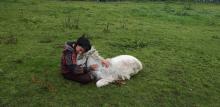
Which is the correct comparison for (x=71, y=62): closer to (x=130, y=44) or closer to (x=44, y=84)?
(x=44, y=84)

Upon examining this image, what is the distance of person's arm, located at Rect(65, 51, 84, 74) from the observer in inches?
283

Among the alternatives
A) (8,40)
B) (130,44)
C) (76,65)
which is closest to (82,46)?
(76,65)

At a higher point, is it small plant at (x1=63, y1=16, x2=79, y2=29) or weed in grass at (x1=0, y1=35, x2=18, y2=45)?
small plant at (x1=63, y1=16, x2=79, y2=29)

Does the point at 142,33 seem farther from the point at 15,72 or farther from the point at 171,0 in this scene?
the point at 171,0

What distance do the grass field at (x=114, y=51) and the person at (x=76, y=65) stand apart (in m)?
0.14

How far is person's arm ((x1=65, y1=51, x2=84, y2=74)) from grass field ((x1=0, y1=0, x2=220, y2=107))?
26cm

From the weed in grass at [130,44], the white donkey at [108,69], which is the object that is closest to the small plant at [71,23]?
the weed in grass at [130,44]

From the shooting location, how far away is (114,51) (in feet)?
31.6

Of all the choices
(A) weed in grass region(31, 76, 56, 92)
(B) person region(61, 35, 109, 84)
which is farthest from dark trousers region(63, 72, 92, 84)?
(A) weed in grass region(31, 76, 56, 92)

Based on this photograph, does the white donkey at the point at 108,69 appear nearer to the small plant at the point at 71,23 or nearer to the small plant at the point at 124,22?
the small plant at the point at 71,23

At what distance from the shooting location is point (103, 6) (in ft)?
53.3

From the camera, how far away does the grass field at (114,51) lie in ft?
22.7

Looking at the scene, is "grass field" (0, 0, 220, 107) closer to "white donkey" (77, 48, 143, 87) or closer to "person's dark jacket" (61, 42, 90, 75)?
"white donkey" (77, 48, 143, 87)

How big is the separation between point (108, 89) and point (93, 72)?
45 cm
